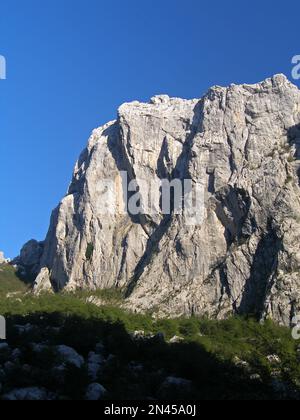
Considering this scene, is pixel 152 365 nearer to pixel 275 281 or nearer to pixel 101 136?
pixel 275 281

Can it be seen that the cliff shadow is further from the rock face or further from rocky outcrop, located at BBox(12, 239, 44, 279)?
rocky outcrop, located at BBox(12, 239, 44, 279)

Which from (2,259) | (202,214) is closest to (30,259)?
(2,259)

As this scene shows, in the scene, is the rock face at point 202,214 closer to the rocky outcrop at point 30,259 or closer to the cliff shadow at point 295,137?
the cliff shadow at point 295,137

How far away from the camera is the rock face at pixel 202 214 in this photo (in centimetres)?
9606

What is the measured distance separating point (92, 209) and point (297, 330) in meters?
50.6

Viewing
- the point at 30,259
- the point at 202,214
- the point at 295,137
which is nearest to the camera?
the point at 202,214

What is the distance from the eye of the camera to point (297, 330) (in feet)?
268

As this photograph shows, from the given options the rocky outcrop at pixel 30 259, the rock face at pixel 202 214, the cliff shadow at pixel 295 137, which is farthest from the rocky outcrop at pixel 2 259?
Result: the cliff shadow at pixel 295 137

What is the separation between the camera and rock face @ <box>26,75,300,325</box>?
9606cm

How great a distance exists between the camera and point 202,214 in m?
107

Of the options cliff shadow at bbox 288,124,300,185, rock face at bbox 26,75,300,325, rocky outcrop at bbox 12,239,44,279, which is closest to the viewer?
rock face at bbox 26,75,300,325

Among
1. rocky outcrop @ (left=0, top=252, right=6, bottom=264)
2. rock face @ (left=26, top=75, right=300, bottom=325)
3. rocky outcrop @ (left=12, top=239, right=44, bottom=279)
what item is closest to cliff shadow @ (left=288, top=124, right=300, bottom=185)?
rock face @ (left=26, top=75, right=300, bottom=325)

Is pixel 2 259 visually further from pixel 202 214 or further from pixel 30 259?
pixel 202 214

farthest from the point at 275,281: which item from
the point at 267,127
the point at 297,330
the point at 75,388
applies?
the point at 75,388
